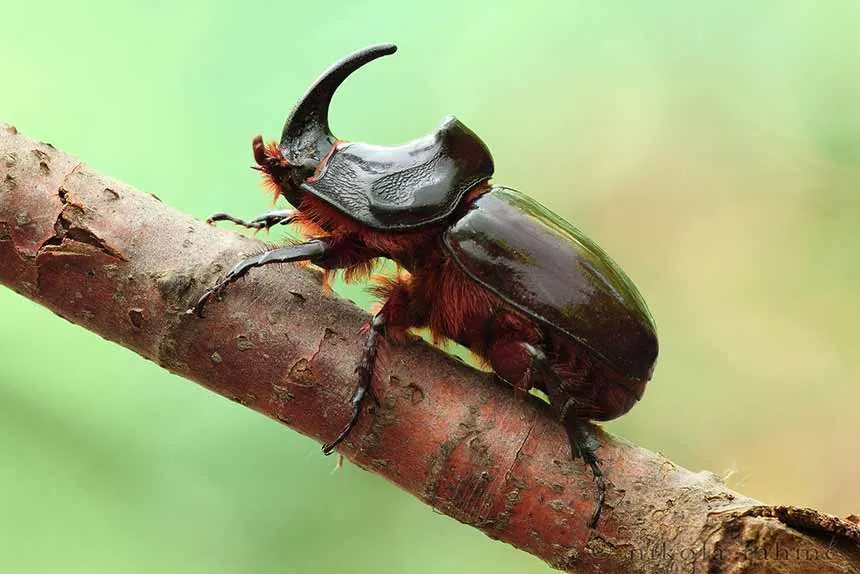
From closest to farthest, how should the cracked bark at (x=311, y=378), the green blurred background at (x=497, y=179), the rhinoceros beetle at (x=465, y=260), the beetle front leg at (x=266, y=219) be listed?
the cracked bark at (x=311, y=378) → the rhinoceros beetle at (x=465, y=260) → the beetle front leg at (x=266, y=219) → the green blurred background at (x=497, y=179)

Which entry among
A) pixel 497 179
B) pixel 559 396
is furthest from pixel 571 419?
pixel 497 179

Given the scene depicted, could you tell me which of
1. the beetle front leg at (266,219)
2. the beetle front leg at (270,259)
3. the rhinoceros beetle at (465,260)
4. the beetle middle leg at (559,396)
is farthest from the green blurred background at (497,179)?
the beetle middle leg at (559,396)

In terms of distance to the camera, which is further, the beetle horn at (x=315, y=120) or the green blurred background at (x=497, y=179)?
the green blurred background at (x=497, y=179)

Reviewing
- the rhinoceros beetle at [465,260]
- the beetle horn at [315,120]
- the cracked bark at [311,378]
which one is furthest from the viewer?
the beetle horn at [315,120]

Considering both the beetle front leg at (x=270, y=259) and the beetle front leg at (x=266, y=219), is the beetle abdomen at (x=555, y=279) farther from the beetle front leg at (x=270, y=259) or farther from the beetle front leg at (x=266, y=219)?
the beetle front leg at (x=266, y=219)

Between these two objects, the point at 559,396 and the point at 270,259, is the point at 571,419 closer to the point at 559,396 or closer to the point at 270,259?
the point at 559,396

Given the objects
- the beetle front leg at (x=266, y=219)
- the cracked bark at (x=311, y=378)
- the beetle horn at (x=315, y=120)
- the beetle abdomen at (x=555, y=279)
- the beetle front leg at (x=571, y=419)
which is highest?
the beetle horn at (x=315, y=120)
